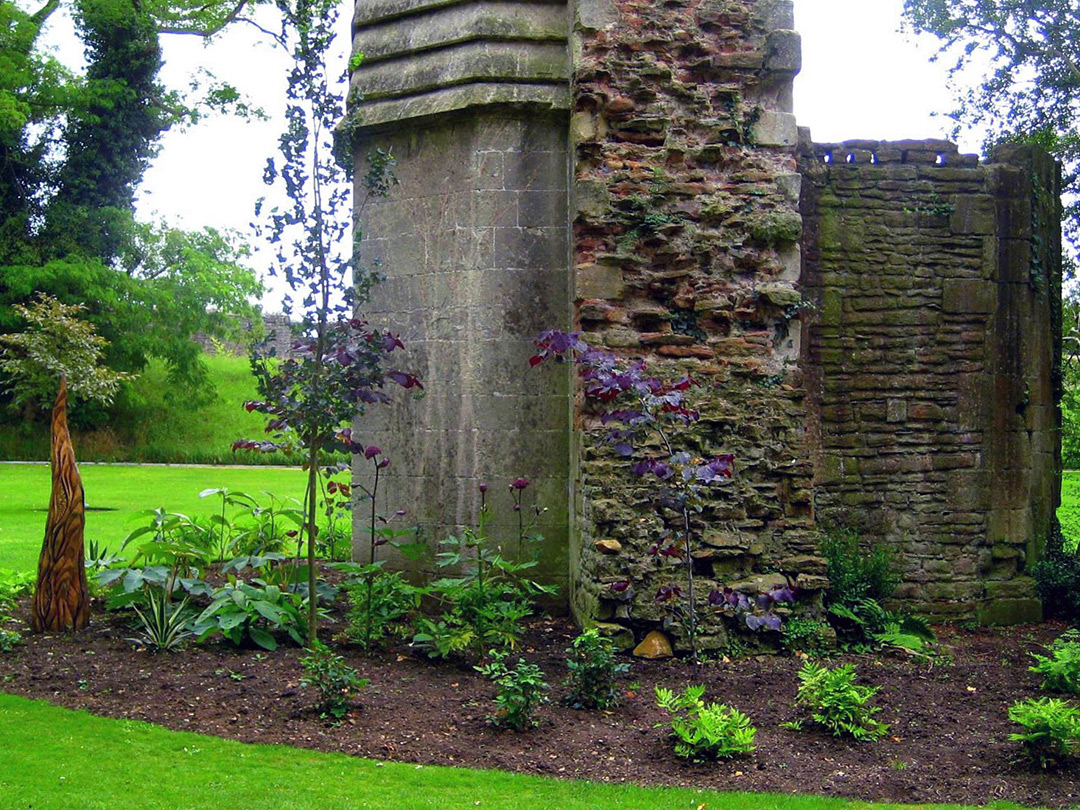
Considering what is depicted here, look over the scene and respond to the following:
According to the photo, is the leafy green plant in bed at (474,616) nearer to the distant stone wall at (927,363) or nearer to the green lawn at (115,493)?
the distant stone wall at (927,363)

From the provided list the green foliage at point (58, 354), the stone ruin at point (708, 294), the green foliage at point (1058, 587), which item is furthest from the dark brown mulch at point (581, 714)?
the green foliage at point (58, 354)

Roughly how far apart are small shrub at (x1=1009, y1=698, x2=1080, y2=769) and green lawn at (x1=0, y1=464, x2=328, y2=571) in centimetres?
692

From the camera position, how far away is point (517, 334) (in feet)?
26.7

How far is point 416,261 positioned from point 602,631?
11.2 ft

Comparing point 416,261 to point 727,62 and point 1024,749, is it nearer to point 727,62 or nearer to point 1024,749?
point 727,62

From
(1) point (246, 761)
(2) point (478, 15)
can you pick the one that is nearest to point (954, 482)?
(2) point (478, 15)

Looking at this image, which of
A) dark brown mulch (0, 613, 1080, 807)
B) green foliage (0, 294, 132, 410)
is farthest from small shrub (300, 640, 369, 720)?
green foliage (0, 294, 132, 410)

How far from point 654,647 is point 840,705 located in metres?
1.59

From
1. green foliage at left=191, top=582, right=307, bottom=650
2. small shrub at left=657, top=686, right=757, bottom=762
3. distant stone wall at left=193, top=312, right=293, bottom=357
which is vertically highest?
distant stone wall at left=193, top=312, right=293, bottom=357

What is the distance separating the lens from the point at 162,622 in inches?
261

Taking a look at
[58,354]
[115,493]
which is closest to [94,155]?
[58,354]

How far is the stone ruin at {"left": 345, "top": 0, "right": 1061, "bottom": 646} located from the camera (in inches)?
284

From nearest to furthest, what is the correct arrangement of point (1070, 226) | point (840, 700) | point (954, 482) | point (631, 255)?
point (840, 700)
point (631, 255)
point (954, 482)
point (1070, 226)

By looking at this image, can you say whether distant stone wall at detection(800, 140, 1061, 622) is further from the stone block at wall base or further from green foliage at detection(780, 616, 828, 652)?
green foliage at detection(780, 616, 828, 652)
